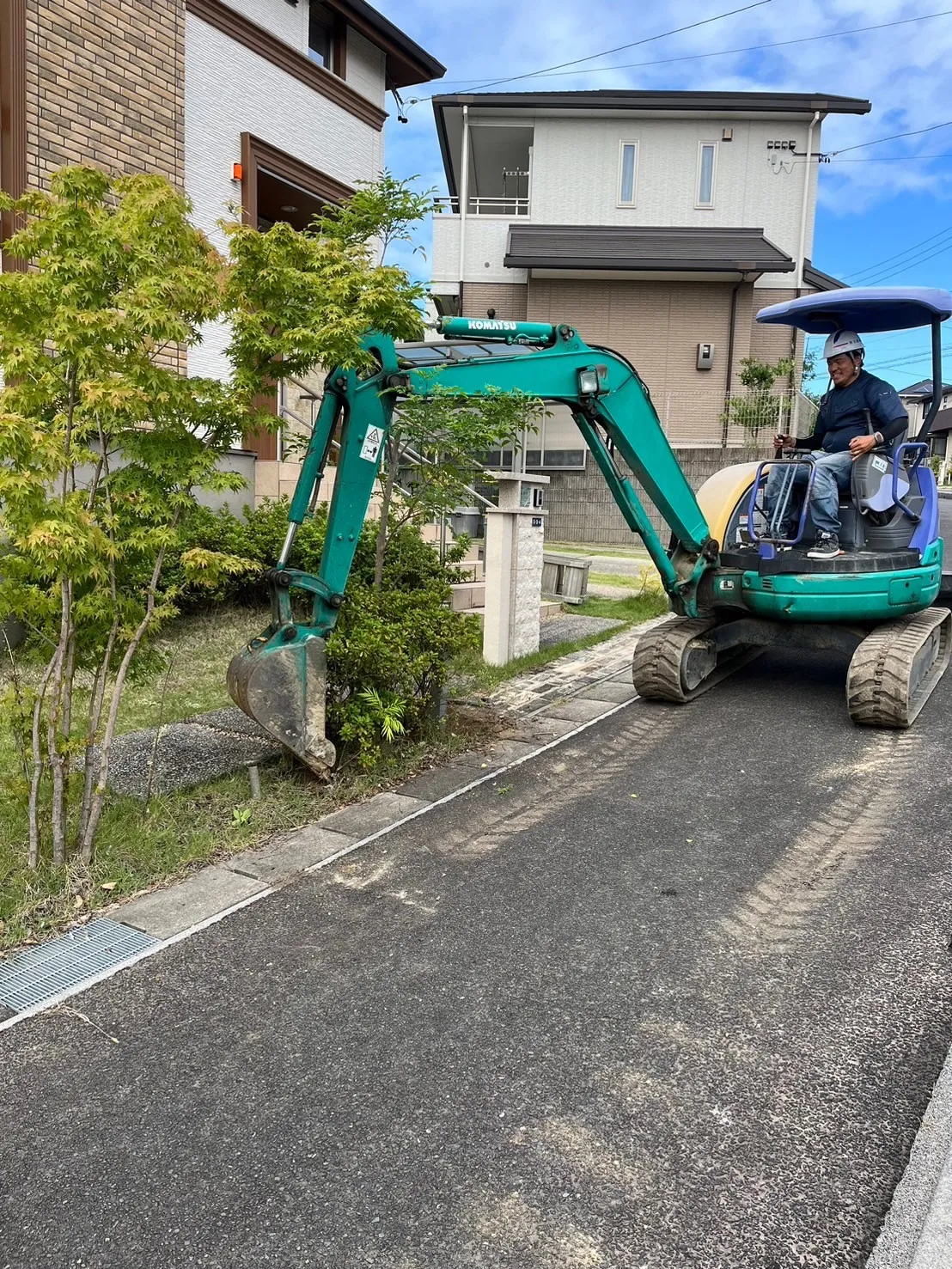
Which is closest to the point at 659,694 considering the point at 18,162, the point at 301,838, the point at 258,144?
the point at 301,838

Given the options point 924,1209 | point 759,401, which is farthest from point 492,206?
point 924,1209

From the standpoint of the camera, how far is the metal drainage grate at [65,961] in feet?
10.5

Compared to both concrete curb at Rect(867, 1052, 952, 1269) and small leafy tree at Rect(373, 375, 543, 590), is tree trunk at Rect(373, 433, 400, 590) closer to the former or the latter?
small leafy tree at Rect(373, 375, 543, 590)

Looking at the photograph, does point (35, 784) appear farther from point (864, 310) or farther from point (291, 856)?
point (864, 310)

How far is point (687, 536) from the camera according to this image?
6.98 m

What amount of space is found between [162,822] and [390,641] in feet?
5.00

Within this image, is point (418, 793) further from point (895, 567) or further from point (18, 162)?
point (18, 162)

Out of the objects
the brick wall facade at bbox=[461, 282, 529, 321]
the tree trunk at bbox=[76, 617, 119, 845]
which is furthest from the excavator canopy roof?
the brick wall facade at bbox=[461, 282, 529, 321]

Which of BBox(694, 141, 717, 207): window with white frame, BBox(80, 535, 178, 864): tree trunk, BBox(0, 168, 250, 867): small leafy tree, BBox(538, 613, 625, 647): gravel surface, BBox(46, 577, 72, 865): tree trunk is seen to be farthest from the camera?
BBox(694, 141, 717, 207): window with white frame

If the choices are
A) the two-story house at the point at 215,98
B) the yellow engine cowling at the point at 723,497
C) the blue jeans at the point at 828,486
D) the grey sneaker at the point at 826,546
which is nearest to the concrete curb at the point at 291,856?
the yellow engine cowling at the point at 723,497

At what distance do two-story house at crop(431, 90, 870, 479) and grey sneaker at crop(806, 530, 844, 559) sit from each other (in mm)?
13687

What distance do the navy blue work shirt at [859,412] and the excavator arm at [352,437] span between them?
1.96 meters

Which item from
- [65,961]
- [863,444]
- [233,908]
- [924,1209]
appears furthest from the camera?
[863,444]

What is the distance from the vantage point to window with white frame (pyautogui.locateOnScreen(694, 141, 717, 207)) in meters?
20.7
